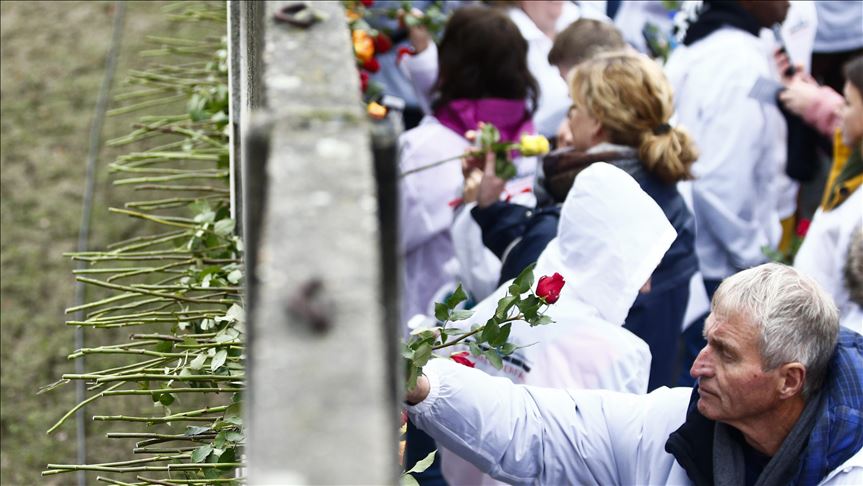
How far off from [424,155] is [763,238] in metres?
1.63

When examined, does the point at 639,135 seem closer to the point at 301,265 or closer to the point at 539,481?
the point at 539,481

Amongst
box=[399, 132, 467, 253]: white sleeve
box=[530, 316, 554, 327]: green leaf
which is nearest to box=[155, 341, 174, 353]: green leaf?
box=[530, 316, 554, 327]: green leaf

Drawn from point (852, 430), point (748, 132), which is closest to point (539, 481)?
point (852, 430)

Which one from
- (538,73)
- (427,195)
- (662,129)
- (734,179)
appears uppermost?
(662,129)

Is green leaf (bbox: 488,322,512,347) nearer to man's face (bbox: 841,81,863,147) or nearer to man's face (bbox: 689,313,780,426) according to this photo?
man's face (bbox: 689,313,780,426)

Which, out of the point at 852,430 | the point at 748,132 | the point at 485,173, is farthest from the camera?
the point at 748,132

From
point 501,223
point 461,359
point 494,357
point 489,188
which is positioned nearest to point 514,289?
point 494,357

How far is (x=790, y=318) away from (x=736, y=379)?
0.53ft

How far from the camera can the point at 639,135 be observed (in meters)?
3.25

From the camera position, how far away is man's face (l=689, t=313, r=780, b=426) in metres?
2.26

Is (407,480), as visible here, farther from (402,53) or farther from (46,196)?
(46,196)

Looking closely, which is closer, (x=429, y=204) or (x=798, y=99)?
(x=429, y=204)

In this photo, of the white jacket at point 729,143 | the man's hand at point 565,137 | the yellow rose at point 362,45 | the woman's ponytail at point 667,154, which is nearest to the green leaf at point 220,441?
the woman's ponytail at point 667,154

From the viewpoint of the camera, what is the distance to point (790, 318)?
88.3 inches
